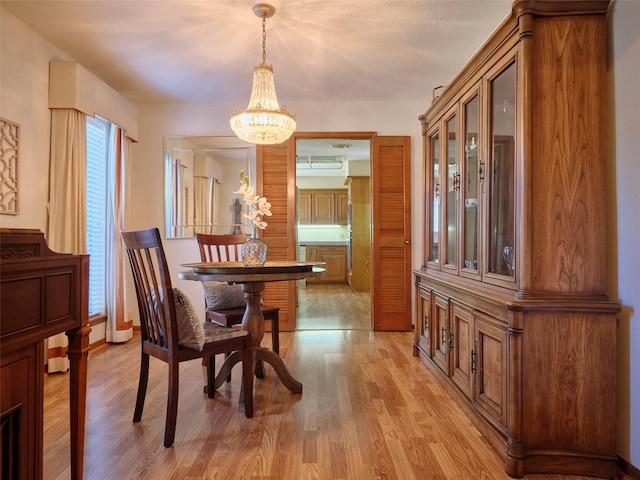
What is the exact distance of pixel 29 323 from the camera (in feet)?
3.52

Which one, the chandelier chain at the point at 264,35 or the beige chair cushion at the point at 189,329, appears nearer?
the beige chair cushion at the point at 189,329

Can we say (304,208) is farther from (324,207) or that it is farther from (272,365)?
(272,365)

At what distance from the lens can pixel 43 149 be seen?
2.90 meters

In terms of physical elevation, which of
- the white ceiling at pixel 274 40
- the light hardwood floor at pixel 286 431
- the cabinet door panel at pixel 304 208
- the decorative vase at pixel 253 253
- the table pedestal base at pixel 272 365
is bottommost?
the light hardwood floor at pixel 286 431

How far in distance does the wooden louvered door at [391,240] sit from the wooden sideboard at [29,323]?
3.22 m

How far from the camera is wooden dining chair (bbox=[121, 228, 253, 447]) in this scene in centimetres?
180

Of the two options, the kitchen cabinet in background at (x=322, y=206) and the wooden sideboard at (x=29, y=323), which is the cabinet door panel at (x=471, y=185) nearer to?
the wooden sideboard at (x=29, y=323)

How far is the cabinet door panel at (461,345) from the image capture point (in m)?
2.13

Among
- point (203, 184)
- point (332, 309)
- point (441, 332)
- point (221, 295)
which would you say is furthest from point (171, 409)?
point (332, 309)

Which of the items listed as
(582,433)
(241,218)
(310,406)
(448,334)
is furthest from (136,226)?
(582,433)

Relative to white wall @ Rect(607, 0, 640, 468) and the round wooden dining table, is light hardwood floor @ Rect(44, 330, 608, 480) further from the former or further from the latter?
white wall @ Rect(607, 0, 640, 468)

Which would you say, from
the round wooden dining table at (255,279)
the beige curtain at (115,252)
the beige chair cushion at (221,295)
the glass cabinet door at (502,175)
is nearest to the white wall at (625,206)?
the glass cabinet door at (502,175)

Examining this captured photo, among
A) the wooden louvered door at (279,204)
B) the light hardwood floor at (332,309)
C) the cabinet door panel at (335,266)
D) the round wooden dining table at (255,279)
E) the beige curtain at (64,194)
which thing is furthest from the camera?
the cabinet door panel at (335,266)

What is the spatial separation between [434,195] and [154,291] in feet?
7.22
